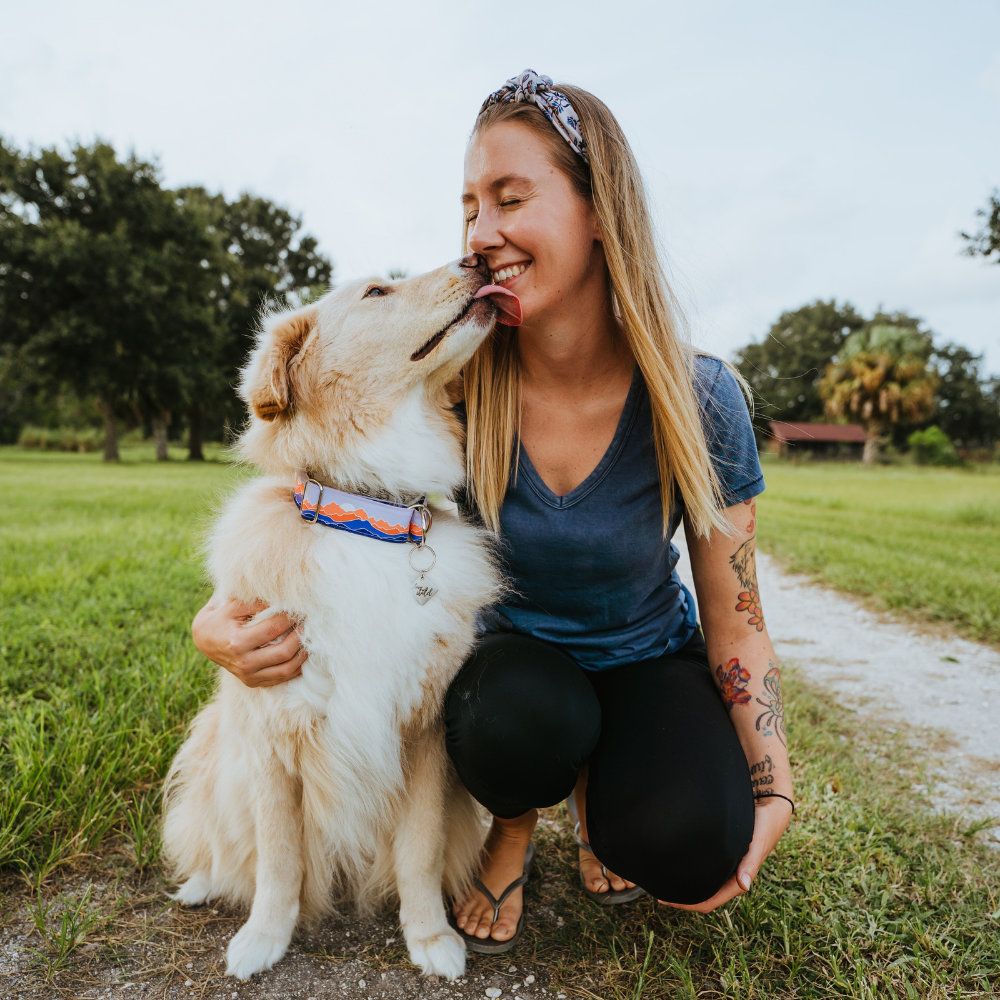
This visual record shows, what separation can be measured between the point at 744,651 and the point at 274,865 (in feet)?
4.51

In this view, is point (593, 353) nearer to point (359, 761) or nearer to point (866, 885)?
point (359, 761)

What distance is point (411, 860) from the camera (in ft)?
5.66

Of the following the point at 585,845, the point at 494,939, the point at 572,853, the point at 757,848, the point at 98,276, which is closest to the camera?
the point at 757,848

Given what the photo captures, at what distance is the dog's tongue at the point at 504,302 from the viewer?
5.93 feet

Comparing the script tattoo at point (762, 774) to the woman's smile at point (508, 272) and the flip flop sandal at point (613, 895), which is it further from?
the woman's smile at point (508, 272)

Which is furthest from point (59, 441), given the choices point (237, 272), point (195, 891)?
point (195, 891)

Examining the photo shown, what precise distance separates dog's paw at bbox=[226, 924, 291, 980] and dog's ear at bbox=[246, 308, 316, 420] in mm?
1323

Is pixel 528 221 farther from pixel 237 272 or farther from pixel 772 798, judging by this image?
pixel 237 272

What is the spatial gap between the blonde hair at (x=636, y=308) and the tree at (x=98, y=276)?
67.3 feet

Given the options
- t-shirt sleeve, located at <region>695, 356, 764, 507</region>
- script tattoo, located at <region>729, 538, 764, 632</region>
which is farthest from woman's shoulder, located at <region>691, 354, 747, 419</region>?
script tattoo, located at <region>729, 538, 764, 632</region>

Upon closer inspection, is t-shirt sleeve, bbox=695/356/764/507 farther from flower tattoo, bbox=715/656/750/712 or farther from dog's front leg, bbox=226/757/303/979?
dog's front leg, bbox=226/757/303/979

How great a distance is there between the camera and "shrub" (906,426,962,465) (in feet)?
105

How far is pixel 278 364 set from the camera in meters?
1.80

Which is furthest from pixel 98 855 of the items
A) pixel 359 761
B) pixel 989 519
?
pixel 989 519
